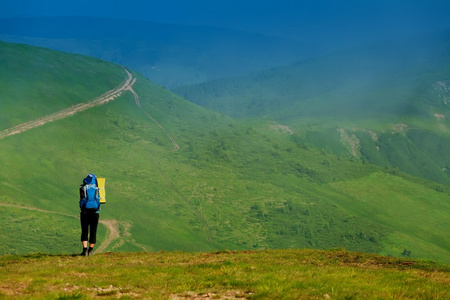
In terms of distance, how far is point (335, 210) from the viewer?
573 feet

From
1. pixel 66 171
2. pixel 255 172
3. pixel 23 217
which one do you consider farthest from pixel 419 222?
pixel 23 217

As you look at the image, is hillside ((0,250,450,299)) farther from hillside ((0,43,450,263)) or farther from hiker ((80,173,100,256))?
hillside ((0,43,450,263))

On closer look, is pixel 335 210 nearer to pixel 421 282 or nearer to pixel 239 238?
pixel 239 238

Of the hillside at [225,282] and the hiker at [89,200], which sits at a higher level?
the hiker at [89,200]

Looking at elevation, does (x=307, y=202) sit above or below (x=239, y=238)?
above

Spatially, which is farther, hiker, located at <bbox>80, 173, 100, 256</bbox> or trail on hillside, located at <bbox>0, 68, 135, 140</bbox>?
trail on hillside, located at <bbox>0, 68, 135, 140</bbox>

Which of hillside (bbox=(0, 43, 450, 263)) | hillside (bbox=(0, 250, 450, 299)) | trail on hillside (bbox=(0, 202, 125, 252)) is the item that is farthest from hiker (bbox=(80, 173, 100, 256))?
trail on hillside (bbox=(0, 202, 125, 252))

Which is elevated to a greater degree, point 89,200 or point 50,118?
point 50,118

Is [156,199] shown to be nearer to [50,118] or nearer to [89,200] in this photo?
[50,118]

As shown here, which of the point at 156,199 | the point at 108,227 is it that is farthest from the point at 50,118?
the point at 108,227

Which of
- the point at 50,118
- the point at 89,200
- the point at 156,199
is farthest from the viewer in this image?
the point at 50,118

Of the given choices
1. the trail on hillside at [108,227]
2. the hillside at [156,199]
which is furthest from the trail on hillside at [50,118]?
the trail on hillside at [108,227]

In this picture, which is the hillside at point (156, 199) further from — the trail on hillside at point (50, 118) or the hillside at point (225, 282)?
the hillside at point (225, 282)

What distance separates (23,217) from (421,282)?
10078cm
